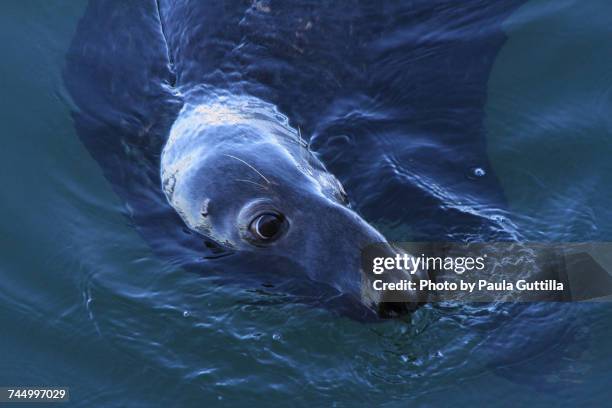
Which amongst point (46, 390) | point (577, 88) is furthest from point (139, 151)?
point (577, 88)

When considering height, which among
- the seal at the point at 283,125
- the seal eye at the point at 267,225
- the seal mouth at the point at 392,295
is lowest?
the seal mouth at the point at 392,295

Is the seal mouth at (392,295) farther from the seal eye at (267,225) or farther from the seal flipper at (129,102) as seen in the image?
the seal flipper at (129,102)

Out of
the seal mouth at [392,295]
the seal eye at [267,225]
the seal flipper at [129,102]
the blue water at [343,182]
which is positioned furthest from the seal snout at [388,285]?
the seal flipper at [129,102]

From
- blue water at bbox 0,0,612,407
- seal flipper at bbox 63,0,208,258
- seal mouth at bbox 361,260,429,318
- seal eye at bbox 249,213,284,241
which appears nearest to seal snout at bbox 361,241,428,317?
seal mouth at bbox 361,260,429,318

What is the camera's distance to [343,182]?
728 centimetres

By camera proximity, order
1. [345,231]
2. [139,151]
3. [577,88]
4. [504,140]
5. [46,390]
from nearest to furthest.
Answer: [345,231], [46,390], [139,151], [504,140], [577,88]

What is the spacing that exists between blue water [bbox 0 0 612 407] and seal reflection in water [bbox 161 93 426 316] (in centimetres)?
27

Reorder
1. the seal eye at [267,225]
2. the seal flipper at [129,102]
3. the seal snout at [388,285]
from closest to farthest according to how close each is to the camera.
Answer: the seal snout at [388,285] → the seal eye at [267,225] → the seal flipper at [129,102]

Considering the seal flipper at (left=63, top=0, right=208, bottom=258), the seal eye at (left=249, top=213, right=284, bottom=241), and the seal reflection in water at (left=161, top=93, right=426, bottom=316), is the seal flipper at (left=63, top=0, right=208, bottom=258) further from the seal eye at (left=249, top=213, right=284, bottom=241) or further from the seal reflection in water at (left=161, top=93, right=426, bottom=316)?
the seal eye at (left=249, top=213, right=284, bottom=241)

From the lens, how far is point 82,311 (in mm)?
7035

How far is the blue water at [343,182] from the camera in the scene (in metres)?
6.26

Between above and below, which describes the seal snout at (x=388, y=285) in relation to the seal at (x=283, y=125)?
below

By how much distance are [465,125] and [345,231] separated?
233cm

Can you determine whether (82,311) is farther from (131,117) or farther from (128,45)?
(128,45)
